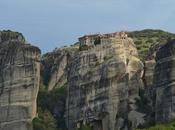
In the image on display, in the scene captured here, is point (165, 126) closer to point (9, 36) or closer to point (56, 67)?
point (56, 67)

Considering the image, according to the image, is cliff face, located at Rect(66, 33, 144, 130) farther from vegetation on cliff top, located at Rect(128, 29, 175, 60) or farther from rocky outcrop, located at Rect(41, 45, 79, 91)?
rocky outcrop, located at Rect(41, 45, 79, 91)

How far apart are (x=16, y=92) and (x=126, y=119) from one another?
20610mm

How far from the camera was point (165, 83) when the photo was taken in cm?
14438

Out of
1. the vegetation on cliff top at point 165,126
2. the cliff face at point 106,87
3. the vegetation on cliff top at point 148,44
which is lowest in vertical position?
the vegetation on cliff top at point 165,126

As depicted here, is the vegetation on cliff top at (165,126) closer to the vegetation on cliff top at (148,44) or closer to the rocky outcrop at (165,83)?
the rocky outcrop at (165,83)

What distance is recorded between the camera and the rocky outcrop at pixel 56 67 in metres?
176

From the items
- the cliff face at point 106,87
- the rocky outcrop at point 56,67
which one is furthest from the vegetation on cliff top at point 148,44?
the rocky outcrop at point 56,67

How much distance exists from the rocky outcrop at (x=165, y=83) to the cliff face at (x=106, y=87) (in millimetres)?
6398

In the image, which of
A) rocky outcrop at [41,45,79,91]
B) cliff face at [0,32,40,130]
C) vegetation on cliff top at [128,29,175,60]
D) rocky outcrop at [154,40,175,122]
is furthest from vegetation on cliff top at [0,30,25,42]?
rocky outcrop at [154,40,175,122]

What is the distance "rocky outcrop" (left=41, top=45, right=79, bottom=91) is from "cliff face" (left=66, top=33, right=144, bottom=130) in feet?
31.2

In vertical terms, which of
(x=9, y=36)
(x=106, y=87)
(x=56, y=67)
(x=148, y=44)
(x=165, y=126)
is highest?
(x=9, y=36)

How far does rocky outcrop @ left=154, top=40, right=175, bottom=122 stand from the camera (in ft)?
467

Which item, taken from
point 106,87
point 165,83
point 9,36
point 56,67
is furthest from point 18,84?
point 165,83

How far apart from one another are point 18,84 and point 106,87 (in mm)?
15432
